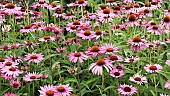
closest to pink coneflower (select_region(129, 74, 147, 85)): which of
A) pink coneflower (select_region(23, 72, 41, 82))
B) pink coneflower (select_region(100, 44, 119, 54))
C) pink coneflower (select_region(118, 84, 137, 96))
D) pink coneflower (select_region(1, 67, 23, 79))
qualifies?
pink coneflower (select_region(118, 84, 137, 96))

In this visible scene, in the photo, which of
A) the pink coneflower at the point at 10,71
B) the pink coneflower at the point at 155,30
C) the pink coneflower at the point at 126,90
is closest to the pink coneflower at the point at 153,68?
the pink coneflower at the point at 126,90

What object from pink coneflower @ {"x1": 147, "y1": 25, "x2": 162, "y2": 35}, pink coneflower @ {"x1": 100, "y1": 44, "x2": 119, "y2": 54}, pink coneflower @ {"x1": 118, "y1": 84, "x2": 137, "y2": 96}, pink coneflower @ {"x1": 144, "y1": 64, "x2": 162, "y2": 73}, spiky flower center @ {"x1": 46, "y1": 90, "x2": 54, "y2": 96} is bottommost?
pink coneflower @ {"x1": 118, "y1": 84, "x2": 137, "y2": 96}

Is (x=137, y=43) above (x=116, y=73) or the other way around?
above

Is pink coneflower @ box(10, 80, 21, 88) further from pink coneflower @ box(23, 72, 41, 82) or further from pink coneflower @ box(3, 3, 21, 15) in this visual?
pink coneflower @ box(3, 3, 21, 15)

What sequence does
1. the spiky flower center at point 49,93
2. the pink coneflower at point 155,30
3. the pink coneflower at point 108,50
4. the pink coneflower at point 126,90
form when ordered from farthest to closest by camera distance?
the pink coneflower at point 155,30
the pink coneflower at point 108,50
the pink coneflower at point 126,90
the spiky flower center at point 49,93

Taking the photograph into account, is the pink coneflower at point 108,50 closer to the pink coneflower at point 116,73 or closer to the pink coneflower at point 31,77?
the pink coneflower at point 116,73

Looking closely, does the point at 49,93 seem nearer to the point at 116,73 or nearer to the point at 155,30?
the point at 116,73

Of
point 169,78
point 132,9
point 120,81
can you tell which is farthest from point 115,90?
point 132,9

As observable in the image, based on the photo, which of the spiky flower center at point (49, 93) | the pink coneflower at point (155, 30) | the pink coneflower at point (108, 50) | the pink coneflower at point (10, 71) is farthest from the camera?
the pink coneflower at point (155, 30)

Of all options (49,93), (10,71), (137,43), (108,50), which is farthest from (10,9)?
(49,93)

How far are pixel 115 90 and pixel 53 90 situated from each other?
51cm

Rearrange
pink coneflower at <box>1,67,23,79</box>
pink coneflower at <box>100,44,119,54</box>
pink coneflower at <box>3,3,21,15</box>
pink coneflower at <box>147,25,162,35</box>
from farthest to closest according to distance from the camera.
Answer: pink coneflower at <box>3,3,21,15</box>, pink coneflower at <box>147,25,162,35</box>, pink coneflower at <box>100,44,119,54</box>, pink coneflower at <box>1,67,23,79</box>

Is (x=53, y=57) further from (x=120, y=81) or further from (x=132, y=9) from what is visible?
(x=132, y=9)

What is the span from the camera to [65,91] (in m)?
2.45
